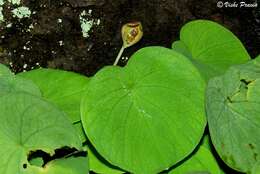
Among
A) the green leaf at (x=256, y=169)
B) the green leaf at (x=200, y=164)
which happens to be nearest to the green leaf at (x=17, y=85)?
the green leaf at (x=200, y=164)

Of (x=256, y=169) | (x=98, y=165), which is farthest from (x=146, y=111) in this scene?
(x=256, y=169)

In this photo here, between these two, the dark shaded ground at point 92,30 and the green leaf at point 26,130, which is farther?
the dark shaded ground at point 92,30

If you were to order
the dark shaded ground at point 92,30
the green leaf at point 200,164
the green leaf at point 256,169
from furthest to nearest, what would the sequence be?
the dark shaded ground at point 92,30
the green leaf at point 200,164
the green leaf at point 256,169

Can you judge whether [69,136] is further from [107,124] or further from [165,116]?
[165,116]

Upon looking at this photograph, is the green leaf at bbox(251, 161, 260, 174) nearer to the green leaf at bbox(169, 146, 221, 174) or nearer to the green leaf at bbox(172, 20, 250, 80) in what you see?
the green leaf at bbox(169, 146, 221, 174)

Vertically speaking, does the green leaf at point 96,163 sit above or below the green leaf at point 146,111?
below

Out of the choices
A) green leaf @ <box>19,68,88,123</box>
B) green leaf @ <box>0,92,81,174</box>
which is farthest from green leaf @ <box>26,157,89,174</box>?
green leaf @ <box>19,68,88,123</box>

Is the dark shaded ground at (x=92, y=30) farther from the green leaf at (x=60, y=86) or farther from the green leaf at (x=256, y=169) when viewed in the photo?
the green leaf at (x=256, y=169)
